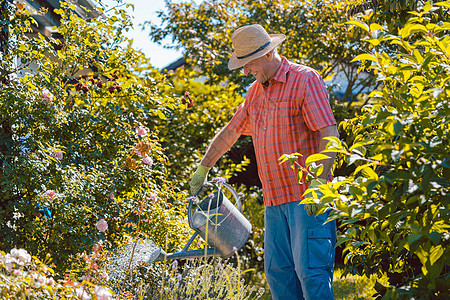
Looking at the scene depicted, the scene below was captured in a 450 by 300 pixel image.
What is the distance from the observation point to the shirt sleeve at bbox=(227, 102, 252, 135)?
295 centimetres

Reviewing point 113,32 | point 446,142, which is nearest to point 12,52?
point 113,32

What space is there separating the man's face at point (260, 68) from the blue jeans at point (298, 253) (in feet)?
2.25

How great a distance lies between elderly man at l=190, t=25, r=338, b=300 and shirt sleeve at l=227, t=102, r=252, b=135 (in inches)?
6.7

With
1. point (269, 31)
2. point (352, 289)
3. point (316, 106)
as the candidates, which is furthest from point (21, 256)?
point (269, 31)

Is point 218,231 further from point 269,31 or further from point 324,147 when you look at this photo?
point 269,31

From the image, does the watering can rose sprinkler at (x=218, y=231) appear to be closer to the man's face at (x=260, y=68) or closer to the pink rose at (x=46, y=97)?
the man's face at (x=260, y=68)

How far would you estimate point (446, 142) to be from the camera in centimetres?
142

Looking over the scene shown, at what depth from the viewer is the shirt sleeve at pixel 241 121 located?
2953 millimetres

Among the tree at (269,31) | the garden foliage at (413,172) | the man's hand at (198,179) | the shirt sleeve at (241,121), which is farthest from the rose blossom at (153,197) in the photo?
the tree at (269,31)

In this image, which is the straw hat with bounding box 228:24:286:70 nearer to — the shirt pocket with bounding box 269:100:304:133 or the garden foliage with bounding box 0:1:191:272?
the shirt pocket with bounding box 269:100:304:133

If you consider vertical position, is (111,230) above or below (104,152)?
below

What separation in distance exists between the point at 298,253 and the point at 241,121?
2.92 feet

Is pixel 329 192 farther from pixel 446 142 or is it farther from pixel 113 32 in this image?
pixel 113 32

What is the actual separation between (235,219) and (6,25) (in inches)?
77.5
